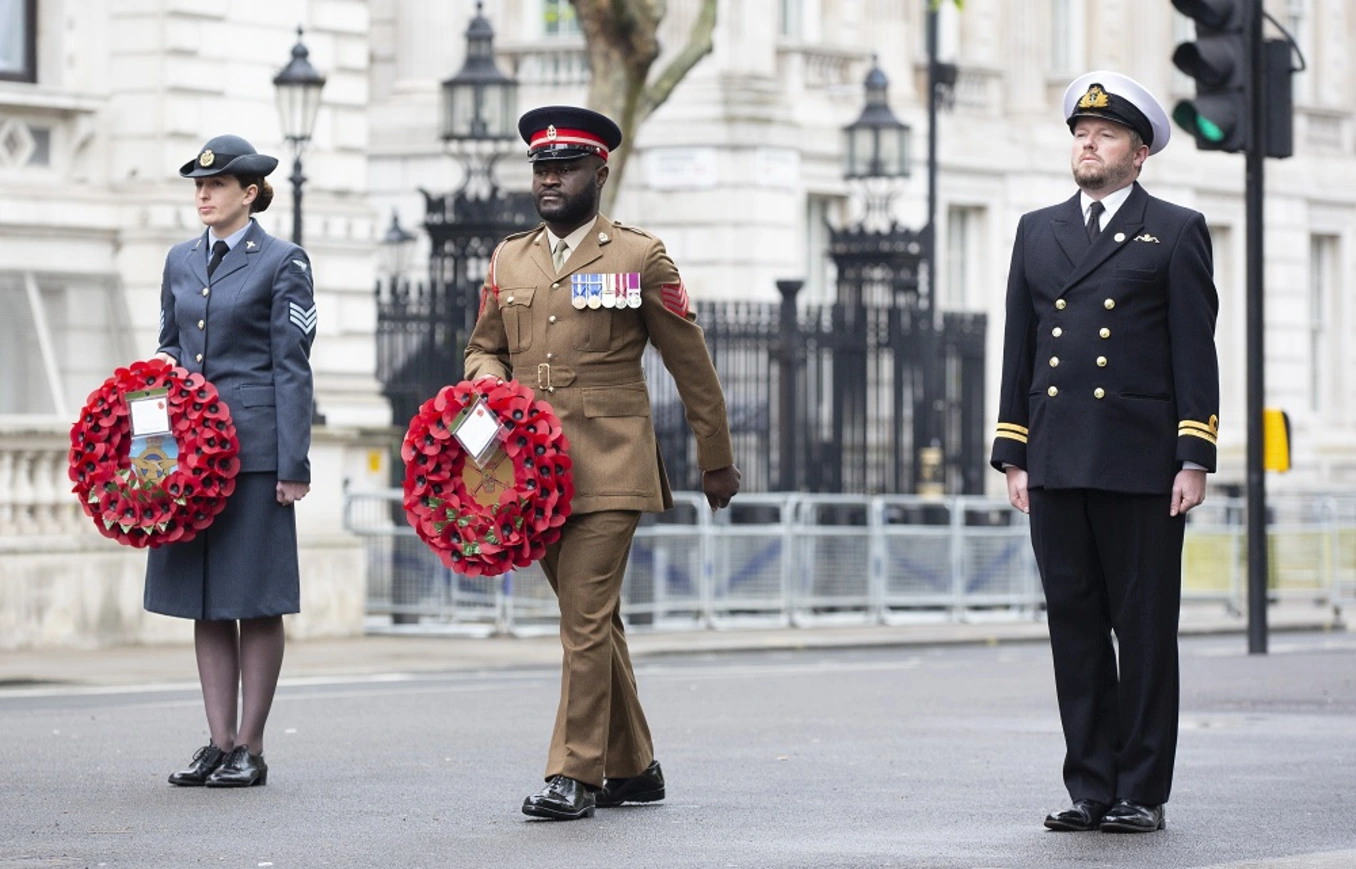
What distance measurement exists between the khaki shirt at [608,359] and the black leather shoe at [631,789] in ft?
2.87

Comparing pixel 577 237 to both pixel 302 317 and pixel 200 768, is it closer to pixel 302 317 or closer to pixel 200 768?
pixel 302 317

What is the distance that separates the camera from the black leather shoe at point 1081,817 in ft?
30.6

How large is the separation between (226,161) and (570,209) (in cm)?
173

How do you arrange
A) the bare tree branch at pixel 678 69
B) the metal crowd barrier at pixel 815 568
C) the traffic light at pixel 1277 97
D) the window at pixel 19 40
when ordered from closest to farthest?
the traffic light at pixel 1277 97
the window at pixel 19 40
the metal crowd barrier at pixel 815 568
the bare tree branch at pixel 678 69

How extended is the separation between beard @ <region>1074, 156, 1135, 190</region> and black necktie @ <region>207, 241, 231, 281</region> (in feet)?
10.4

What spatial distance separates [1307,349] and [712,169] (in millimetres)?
13289

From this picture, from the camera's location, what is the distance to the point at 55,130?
2159 centimetres

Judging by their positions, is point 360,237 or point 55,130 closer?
point 55,130

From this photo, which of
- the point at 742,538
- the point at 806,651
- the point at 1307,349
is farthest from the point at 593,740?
the point at 1307,349

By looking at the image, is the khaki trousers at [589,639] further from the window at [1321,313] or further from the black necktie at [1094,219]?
the window at [1321,313]

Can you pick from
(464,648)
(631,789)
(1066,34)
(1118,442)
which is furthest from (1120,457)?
(1066,34)

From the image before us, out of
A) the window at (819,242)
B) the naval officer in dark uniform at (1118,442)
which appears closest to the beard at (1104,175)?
the naval officer in dark uniform at (1118,442)

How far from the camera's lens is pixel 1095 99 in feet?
30.5

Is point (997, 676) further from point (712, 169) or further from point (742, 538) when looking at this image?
point (712, 169)
